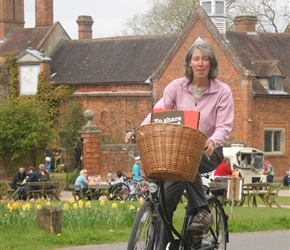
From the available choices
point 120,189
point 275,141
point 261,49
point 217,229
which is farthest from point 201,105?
point 261,49

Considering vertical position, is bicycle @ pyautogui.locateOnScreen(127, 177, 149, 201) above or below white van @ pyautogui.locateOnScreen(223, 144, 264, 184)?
below

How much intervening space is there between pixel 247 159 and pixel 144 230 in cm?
3761

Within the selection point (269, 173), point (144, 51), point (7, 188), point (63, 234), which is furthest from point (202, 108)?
point (144, 51)

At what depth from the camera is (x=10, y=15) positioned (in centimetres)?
6234

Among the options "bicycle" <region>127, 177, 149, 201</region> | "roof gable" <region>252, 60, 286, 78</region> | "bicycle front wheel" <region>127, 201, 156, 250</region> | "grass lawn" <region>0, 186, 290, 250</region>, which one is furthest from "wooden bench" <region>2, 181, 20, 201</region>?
"bicycle front wheel" <region>127, 201, 156, 250</region>

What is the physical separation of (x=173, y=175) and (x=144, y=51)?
155 feet

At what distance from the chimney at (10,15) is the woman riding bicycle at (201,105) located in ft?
177

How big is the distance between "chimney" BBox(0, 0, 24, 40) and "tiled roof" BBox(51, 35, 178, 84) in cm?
587

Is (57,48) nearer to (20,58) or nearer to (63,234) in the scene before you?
(20,58)

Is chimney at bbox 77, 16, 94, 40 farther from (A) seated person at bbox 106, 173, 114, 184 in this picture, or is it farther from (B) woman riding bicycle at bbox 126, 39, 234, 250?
(B) woman riding bicycle at bbox 126, 39, 234, 250

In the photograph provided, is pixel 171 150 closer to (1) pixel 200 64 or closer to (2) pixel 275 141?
(1) pixel 200 64

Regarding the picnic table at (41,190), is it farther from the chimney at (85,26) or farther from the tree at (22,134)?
the chimney at (85,26)

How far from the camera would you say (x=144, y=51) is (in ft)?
178

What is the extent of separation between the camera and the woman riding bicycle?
26.0ft
